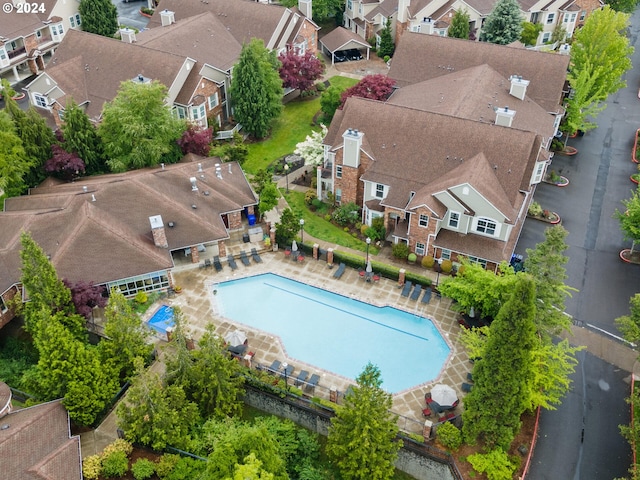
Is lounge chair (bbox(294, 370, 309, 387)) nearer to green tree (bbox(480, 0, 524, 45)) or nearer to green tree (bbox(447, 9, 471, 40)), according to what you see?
green tree (bbox(447, 9, 471, 40))

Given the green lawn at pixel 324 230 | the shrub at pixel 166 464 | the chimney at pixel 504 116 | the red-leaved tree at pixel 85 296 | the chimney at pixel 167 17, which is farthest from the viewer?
the chimney at pixel 167 17

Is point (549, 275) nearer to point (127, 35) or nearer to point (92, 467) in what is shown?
point (92, 467)

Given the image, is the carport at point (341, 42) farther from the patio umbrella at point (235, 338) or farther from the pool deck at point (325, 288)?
the patio umbrella at point (235, 338)

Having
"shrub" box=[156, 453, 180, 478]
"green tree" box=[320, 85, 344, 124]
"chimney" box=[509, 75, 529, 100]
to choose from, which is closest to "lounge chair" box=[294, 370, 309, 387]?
"shrub" box=[156, 453, 180, 478]

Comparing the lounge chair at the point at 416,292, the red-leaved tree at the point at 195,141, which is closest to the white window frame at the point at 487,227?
the lounge chair at the point at 416,292

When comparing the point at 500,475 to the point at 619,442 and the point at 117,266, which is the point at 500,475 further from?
the point at 117,266
